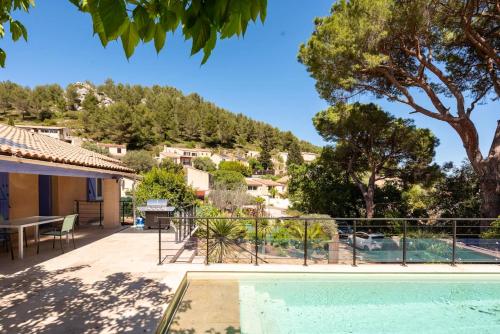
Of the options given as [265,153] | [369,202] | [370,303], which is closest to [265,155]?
[265,153]

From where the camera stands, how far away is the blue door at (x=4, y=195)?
25.2 ft

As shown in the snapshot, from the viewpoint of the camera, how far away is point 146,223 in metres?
10.2

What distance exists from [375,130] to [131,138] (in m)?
51.6

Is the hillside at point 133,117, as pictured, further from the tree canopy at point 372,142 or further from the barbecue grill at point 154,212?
the barbecue grill at point 154,212

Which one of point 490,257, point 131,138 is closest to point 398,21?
point 490,257

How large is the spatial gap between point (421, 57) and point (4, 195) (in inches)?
589

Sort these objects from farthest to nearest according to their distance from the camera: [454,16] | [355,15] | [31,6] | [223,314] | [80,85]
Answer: [80,85], [355,15], [454,16], [223,314], [31,6]

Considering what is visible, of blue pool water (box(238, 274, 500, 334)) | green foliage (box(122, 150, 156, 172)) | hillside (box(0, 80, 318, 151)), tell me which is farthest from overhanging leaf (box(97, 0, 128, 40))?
hillside (box(0, 80, 318, 151))

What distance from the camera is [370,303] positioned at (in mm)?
5270

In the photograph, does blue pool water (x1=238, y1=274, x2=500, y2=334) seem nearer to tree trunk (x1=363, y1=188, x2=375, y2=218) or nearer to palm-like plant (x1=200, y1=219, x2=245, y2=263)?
palm-like plant (x1=200, y1=219, x2=245, y2=263)

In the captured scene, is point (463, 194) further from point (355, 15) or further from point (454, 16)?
point (355, 15)

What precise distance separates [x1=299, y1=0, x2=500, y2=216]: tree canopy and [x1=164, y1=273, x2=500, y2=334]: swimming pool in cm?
780

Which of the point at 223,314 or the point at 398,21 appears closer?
the point at 223,314

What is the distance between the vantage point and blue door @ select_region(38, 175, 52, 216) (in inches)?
373
